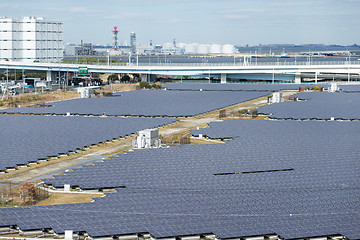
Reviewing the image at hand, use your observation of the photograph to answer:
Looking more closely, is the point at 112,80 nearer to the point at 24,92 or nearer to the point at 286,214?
the point at 24,92

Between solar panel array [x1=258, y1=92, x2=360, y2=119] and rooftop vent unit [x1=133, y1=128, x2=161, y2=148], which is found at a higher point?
solar panel array [x1=258, y1=92, x2=360, y2=119]

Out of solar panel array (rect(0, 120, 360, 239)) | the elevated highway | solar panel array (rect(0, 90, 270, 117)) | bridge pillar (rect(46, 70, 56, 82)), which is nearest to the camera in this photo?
solar panel array (rect(0, 120, 360, 239))

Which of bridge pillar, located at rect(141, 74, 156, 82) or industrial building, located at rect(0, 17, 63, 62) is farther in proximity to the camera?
industrial building, located at rect(0, 17, 63, 62)

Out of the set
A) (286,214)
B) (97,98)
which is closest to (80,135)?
(286,214)

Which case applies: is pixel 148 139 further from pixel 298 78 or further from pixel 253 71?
pixel 298 78

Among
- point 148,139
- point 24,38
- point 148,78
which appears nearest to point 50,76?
point 148,78

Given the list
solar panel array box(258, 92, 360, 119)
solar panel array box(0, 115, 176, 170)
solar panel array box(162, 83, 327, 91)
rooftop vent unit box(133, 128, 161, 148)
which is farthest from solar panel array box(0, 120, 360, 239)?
solar panel array box(162, 83, 327, 91)

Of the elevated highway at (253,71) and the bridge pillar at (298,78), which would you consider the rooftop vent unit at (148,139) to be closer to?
the elevated highway at (253,71)

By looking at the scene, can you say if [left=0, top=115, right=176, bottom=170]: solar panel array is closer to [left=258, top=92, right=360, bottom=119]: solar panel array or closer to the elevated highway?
[left=258, top=92, right=360, bottom=119]: solar panel array
